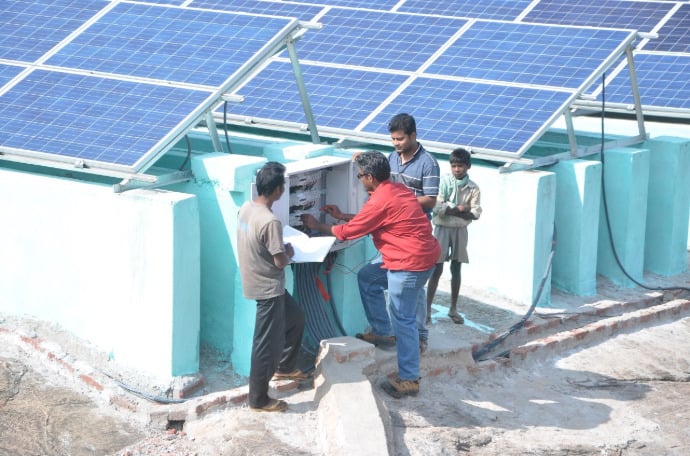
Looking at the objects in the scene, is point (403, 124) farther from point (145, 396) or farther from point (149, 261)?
point (145, 396)

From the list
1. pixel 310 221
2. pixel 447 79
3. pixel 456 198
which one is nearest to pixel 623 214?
pixel 447 79

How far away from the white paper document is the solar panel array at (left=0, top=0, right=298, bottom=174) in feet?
4.44

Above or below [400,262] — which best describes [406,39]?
above

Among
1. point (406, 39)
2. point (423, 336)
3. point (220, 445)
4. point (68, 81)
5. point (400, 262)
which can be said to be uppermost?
point (406, 39)

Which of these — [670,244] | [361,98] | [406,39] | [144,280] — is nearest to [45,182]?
[144,280]

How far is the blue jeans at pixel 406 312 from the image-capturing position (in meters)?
8.64

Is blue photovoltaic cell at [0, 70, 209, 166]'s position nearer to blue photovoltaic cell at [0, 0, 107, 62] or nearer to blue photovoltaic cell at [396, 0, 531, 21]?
blue photovoltaic cell at [0, 0, 107, 62]

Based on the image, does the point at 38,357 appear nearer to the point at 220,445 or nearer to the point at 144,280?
the point at 144,280

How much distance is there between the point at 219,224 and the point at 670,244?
20.4 ft

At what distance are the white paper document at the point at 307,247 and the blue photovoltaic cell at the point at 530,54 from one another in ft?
15.9

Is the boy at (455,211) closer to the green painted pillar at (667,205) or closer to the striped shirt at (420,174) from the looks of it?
the striped shirt at (420,174)

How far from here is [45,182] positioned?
9.29 metres

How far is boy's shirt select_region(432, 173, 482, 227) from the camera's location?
10477 mm

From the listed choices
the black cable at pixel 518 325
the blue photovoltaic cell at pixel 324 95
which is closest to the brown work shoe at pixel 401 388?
the black cable at pixel 518 325
